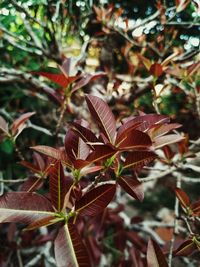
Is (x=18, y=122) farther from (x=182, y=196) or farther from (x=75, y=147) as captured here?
(x=182, y=196)

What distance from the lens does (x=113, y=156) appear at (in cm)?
78

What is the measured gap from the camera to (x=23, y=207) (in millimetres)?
719

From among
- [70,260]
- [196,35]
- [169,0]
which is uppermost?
[169,0]

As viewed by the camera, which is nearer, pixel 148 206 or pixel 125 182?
pixel 125 182

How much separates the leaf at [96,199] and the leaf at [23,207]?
0.08 m

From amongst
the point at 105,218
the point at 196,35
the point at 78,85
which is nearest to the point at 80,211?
the point at 78,85

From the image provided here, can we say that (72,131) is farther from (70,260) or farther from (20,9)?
(20,9)

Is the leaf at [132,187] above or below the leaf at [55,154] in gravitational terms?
below

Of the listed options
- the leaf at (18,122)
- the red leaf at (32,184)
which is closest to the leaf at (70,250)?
the red leaf at (32,184)

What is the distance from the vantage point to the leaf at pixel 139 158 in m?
0.79

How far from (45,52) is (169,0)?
3.72 ft

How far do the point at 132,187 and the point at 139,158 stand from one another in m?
0.08

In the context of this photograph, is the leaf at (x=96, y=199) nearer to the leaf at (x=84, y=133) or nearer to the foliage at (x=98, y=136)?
the foliage at (x=98, y=136)

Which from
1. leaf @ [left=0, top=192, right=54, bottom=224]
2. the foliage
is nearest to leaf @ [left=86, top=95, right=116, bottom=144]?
the foliage
